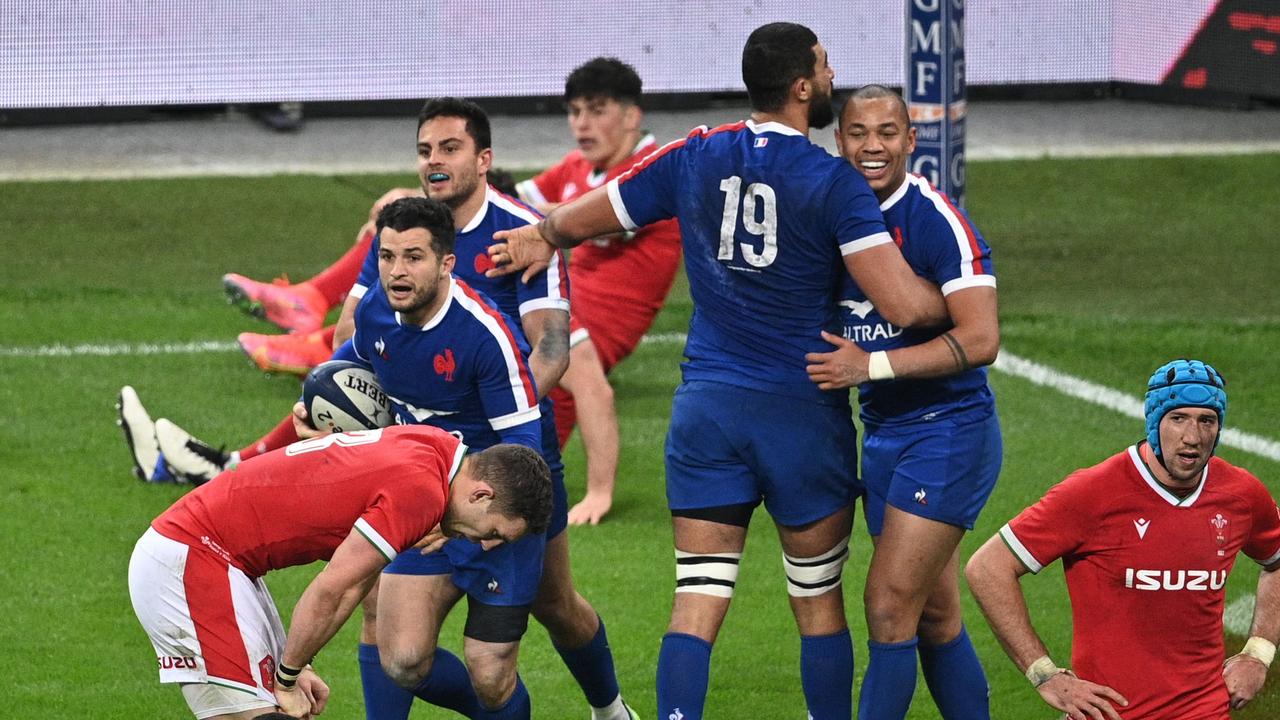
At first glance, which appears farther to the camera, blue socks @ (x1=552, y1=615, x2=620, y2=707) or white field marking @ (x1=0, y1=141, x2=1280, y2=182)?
white field marking @ (x1=0, y1=141, x2=1280, y2=182)

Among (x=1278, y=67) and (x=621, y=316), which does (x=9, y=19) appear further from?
(x=1278, y=67)

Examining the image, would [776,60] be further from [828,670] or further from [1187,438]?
[828,670]

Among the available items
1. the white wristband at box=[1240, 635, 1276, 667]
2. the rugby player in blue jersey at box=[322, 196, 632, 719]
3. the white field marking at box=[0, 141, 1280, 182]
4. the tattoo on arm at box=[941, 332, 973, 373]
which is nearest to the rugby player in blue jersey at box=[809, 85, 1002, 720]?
the tattoo on arm at box=[941, 332, 973, 373]

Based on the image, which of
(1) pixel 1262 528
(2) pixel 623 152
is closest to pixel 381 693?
(1) pixel 1262 528

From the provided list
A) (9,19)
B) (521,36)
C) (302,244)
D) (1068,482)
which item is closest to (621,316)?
(1068,482)

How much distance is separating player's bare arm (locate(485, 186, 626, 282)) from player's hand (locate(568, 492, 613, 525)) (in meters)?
2.80

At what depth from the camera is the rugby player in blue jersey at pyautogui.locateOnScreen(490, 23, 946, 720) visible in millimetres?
5539

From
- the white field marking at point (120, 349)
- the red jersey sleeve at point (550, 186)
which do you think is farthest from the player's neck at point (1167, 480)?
the white field marking at point (120, 349)

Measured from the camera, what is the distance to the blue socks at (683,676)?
5.72 m

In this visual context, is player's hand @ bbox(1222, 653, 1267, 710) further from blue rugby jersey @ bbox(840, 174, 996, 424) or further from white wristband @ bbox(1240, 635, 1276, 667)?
blue rugby jersey @ bbox(840, 174, 996, 424)

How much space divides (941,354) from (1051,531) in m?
0.63

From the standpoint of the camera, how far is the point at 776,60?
5598 mm

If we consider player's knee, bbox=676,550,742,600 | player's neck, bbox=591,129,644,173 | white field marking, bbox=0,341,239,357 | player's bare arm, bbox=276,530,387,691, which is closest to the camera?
player's bare arm, bbox=276,530,387,691

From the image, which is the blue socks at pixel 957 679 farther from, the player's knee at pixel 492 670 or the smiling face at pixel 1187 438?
the player's knee at pixel 492 670
